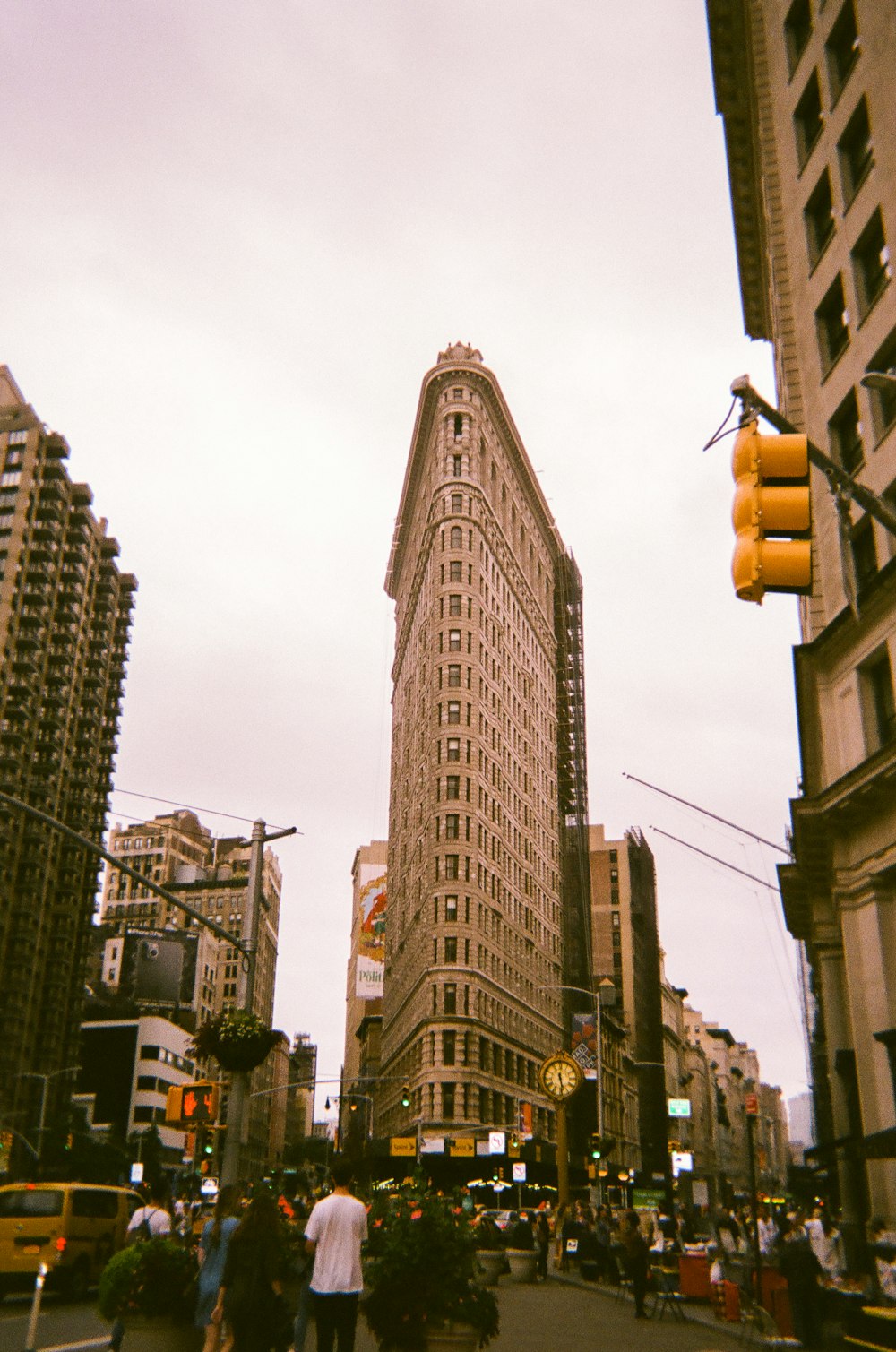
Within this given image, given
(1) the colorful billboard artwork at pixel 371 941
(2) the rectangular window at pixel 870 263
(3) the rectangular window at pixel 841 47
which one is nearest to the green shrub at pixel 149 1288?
(2) the rectangular window at pixel 870 263

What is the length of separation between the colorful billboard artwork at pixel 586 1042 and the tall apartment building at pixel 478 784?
20.8ft

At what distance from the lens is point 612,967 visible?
14862cm

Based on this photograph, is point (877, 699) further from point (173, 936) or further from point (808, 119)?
point (173, 936)

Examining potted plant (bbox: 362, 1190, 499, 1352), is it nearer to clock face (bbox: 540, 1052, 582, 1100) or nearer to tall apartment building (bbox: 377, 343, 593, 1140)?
clock face (bbox: 540, 1052, 582, 1100)

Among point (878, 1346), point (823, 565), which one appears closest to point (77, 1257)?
point (878, 1346)

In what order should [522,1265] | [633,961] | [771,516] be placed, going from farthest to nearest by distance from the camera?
[633,961]
[522,1265]
[771,516]

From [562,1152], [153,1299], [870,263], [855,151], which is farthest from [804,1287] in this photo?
[855,151]

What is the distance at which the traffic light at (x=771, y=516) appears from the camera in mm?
6461

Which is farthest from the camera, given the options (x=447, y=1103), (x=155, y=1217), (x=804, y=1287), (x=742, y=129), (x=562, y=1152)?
(x=447, y=1103)

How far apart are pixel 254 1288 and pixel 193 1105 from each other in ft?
28.5

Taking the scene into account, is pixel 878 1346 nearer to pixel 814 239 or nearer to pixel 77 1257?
pixel 77 1257

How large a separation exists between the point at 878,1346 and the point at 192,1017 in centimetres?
14369

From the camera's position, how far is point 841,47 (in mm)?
29250

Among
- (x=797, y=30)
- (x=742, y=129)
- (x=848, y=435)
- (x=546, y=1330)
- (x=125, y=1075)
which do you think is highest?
(x=742, y=129)
